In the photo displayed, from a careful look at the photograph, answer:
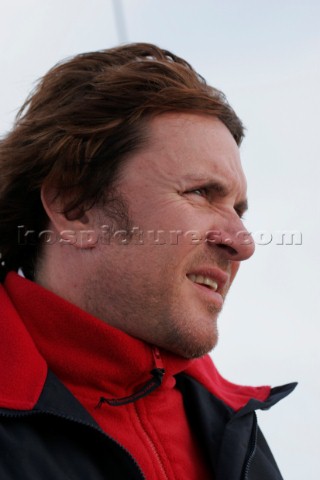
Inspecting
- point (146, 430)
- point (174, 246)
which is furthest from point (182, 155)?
point (146, 430)

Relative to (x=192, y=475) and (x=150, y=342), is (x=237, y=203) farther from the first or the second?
(x=192, y=475)

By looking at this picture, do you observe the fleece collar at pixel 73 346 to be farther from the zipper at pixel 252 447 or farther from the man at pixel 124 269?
the zipper at pixel 252 447

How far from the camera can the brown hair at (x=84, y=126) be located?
1.45 m

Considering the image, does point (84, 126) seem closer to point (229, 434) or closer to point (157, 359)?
point (157, 359)

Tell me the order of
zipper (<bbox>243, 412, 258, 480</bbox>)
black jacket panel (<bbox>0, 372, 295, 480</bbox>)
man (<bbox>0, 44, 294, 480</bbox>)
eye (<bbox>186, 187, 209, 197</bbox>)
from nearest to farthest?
black jacket panel (<bbox>0, 372, 295, 480</bbox>) → man (<bbox>0, 44, 294, 480</bbox>) → zipper (<bbox>243, 412, 258, 480</bbox>) → eye (<bbox>186, 187, 209, 197</bbox>)

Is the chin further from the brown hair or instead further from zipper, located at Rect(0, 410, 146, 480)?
the brown hair

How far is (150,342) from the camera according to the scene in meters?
1.35

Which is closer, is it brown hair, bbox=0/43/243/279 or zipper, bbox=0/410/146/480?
zipper, bbox=0/410/146/480

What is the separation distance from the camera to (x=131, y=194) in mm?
1409

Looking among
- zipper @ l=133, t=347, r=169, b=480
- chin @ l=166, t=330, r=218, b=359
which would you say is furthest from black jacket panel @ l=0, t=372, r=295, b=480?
chin @ l=166, t=330, r=218, b=359

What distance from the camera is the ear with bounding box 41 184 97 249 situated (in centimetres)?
A: 141

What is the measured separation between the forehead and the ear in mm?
138

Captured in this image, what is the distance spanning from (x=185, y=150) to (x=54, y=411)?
0.62 m

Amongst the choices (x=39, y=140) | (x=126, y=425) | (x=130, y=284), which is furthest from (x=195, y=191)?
(x=126, y=425)
